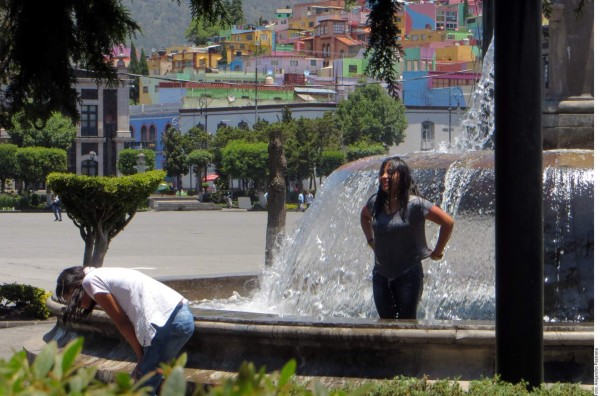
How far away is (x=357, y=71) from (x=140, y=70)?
21598mm

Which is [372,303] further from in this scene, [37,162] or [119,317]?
[37,162]

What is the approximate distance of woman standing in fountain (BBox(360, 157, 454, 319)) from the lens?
6.20m

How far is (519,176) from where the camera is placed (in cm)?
402

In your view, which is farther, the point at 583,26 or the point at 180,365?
the point at 583,26

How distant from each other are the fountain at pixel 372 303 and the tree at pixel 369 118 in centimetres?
6026

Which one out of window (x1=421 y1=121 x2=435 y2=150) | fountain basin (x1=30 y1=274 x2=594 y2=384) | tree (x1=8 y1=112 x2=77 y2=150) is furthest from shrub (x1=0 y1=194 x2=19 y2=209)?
fountain basin (x1=30 y1=274 x2=594 y2=384)

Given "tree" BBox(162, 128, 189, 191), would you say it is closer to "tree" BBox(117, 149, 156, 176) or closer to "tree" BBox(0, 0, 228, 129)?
"tree" BBox(117, 149, 156, 176)

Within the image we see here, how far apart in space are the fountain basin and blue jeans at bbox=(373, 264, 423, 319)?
504 millimetres

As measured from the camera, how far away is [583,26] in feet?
27.0

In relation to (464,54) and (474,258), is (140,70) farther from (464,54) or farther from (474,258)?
(474,258)

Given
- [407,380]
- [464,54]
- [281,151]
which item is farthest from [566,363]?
[464,54]

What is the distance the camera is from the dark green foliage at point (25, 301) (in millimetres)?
11172

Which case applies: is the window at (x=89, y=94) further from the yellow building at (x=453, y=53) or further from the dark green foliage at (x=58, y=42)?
the dark green foliage at (x=58, y=42)

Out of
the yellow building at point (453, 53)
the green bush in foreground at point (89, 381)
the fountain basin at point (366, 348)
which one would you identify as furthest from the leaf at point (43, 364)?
the yellow building at point (453, 53)
